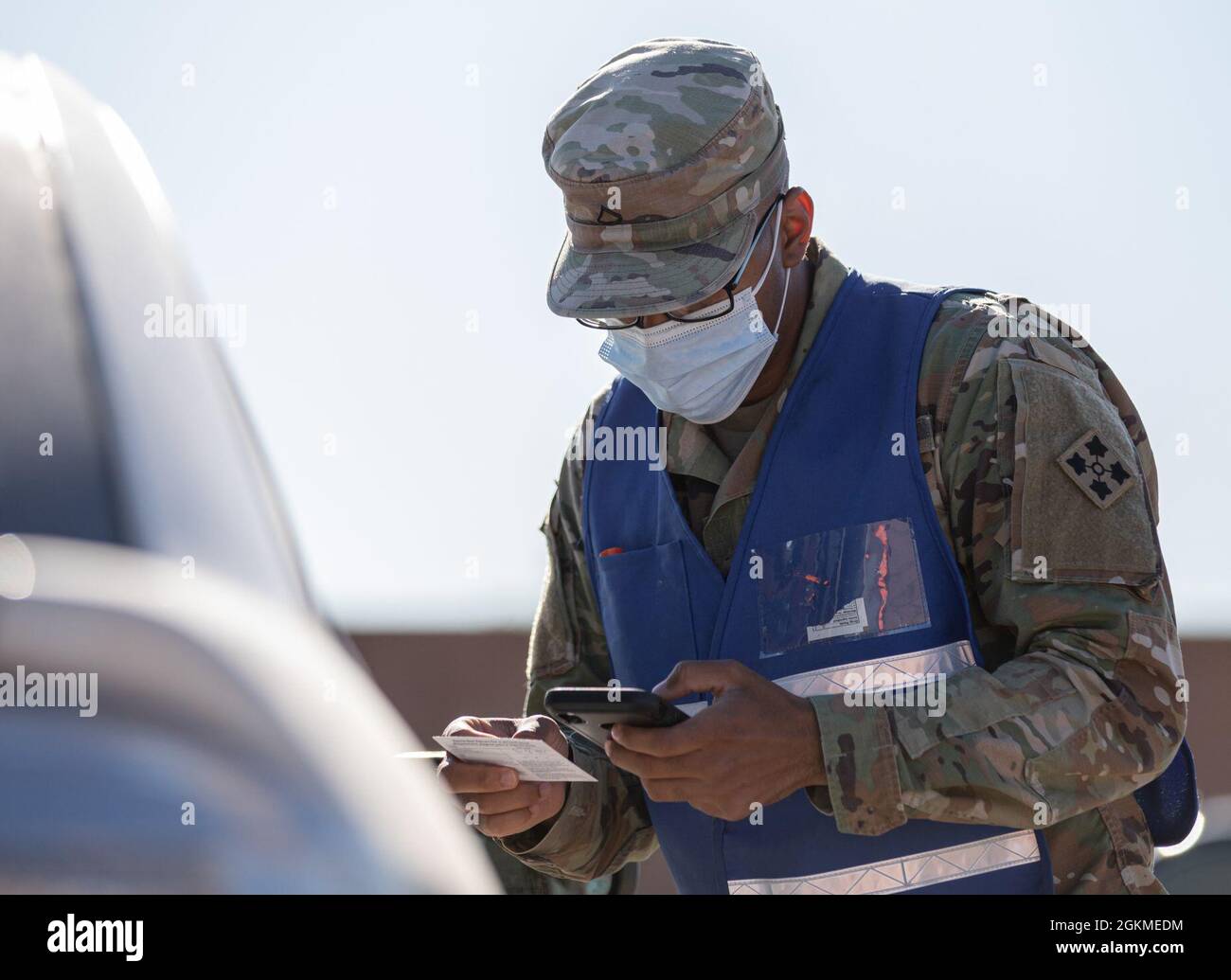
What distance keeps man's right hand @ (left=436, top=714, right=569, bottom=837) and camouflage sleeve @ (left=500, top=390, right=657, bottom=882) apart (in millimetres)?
74

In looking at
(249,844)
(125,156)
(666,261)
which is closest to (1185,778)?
(666,261)

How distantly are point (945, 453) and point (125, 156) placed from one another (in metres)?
1.48

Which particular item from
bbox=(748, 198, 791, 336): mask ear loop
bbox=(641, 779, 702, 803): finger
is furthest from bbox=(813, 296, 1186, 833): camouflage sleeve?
bbox=(748, 198, 791, 336): mask ear loop

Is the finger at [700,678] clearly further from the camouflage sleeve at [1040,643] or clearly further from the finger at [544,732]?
the finger at [544,732]

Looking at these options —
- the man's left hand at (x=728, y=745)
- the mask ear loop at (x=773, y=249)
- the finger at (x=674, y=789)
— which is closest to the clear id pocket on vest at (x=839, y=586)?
the man's left hand at (x=728, y=745)

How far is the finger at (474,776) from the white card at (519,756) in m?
0.01

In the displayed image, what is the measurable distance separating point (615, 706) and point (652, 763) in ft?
0.42

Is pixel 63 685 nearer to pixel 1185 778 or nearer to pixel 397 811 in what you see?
pixel 397 811

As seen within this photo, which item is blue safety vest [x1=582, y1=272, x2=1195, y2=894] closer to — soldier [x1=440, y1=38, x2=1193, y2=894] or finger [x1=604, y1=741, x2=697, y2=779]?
soldier [x1=440, y1=38, x2=1193, y2=894]

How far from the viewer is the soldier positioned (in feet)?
7.09

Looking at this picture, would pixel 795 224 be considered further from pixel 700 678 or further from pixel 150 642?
pixel 150 642

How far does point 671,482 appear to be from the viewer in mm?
2750

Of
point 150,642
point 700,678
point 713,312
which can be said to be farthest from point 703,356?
point 150,642

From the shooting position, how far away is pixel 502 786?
2.49 meters
